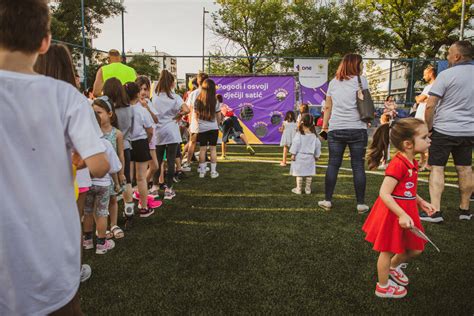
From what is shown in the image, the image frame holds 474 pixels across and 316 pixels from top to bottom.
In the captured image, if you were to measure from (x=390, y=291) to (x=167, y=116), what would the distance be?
3.96 m

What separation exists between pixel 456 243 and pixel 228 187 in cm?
361

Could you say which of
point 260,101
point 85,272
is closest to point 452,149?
point 85,272

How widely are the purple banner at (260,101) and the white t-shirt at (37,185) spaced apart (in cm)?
1141

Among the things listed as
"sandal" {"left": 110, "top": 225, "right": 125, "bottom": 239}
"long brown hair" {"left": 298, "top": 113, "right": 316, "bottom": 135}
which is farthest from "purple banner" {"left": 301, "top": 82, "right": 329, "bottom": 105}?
"sandal" {"left": 110, "top": 225, "right": 125, "bottom": 239}

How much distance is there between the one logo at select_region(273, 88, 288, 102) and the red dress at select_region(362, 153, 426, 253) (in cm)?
1013

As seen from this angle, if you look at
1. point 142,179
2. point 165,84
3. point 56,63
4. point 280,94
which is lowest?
point 142,179

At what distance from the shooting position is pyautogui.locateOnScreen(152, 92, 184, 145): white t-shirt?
5.35 m

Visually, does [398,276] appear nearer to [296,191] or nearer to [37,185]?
[37,185]

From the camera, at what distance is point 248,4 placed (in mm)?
36656

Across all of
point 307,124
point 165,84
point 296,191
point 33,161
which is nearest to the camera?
point 33,161

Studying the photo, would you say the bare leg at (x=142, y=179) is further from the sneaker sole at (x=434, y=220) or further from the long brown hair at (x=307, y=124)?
the sneaker sole at (x=434, y=220)

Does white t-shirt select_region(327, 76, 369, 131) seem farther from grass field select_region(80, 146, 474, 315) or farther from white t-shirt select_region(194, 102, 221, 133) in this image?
white t-shirt select_region(194, 102, 221, 133)

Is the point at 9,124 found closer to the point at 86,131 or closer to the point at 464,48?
the point at 86,131

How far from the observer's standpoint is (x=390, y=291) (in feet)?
8.77
